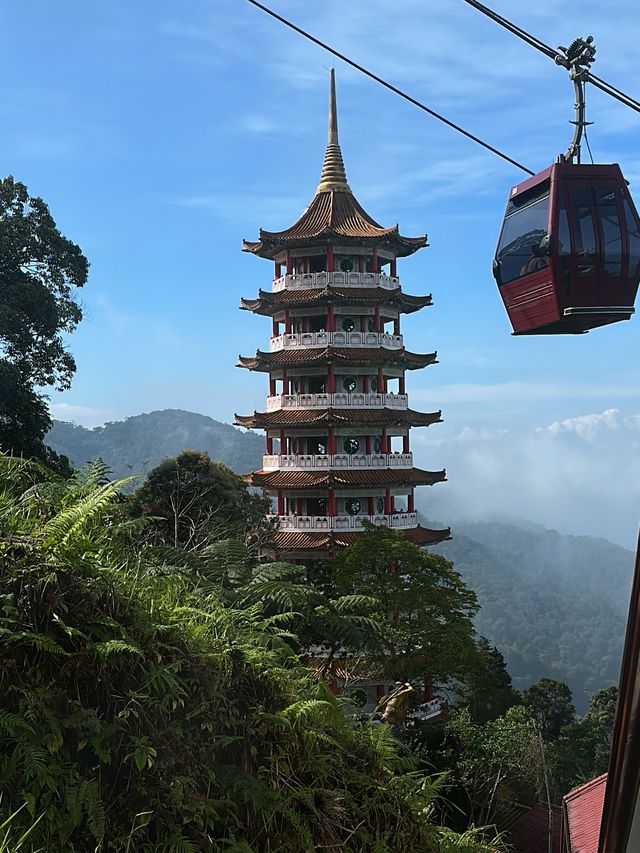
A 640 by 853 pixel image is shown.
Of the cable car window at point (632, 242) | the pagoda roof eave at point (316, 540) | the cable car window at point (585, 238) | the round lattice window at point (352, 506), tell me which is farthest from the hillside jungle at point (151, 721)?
the round lattice window at point (352, 506)

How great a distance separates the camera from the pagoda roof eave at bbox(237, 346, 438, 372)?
28.4 meters

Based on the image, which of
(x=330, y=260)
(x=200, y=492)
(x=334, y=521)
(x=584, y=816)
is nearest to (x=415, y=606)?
(x=584, y=816)

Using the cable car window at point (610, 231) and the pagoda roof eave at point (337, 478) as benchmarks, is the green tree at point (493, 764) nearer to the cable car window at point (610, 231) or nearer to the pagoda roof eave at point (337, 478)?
the cable car window at point (610, 231)

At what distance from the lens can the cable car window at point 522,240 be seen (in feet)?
26.5

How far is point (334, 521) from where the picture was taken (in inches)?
1083

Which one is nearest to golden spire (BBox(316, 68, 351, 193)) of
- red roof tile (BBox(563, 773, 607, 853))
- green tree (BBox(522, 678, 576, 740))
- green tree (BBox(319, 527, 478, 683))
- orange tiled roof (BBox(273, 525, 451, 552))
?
orange tiled roof (BBox(273, 525, 451, 552))

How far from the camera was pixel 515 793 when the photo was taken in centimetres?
1661

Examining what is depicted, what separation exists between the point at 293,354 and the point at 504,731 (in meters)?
15.9

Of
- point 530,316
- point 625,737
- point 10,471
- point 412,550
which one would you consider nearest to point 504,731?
point 412,550

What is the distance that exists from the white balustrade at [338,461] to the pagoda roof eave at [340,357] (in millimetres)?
3249

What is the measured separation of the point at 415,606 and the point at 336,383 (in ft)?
39.1

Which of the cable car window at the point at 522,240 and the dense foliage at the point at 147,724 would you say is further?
the cable car window at the point at 522,240

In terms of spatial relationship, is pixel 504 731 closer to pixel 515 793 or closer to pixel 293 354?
pixel 515 793

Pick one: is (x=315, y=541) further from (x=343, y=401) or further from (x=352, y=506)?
(x=343, y=401)
